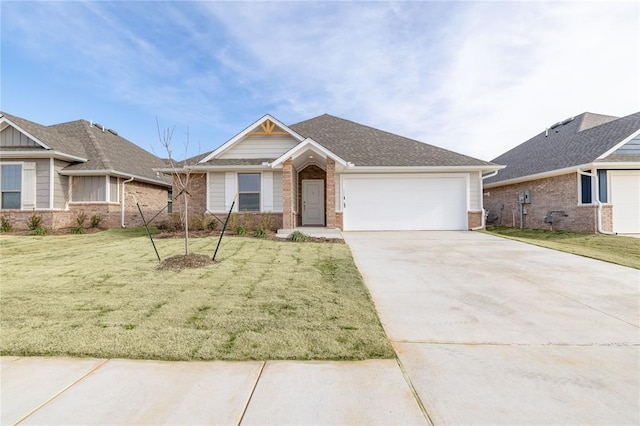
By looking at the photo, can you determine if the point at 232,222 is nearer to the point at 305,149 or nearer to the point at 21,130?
the point at 305,149

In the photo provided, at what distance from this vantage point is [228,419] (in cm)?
214

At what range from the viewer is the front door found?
16031mm

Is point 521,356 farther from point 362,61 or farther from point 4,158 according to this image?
point 4,158

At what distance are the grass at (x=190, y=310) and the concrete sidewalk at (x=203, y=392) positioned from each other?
0.62 ft

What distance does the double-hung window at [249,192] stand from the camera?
14023mm

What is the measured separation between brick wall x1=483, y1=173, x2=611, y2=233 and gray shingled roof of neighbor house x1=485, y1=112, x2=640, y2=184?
0.74m

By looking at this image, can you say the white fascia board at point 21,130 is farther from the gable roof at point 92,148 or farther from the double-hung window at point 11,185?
the double-hung window at point 11,185

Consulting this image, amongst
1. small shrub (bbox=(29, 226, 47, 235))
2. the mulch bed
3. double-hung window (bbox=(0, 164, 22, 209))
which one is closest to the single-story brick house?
small shrub (bbox=(29, 226, 47, 235))

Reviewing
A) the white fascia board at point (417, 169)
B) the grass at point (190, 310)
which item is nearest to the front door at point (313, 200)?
the white fascia board at point (417, 169)

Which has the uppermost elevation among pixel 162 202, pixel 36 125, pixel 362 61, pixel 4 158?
pixel 362 61

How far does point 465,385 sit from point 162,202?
2150 cm

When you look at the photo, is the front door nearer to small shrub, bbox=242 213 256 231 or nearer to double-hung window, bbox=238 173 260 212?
double-hung window, bbox=238 173 260 212

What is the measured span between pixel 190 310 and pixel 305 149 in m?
9.31

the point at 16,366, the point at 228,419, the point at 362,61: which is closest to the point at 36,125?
the point at 362,61
